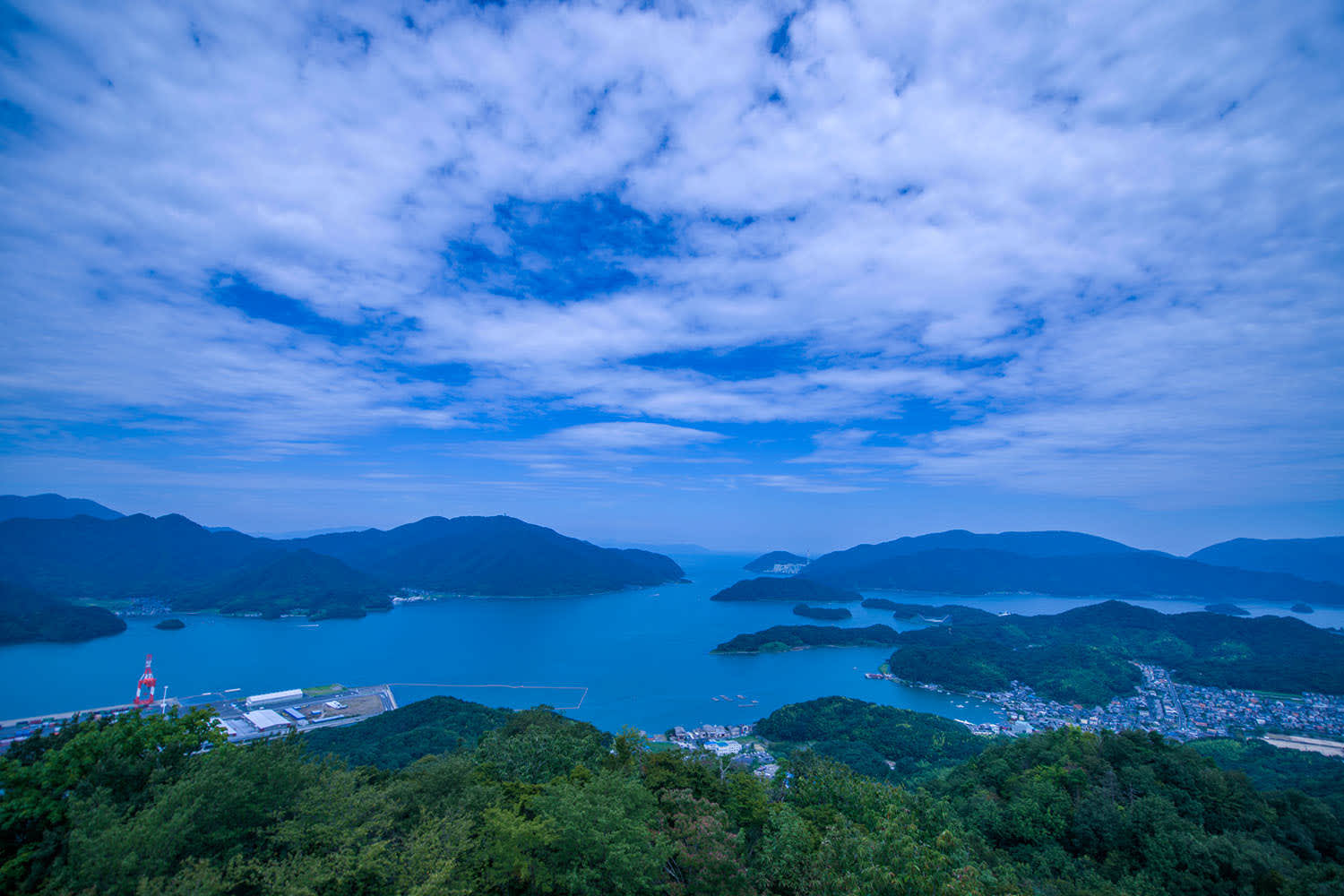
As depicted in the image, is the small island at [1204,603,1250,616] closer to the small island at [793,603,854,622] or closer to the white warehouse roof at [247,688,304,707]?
the small island at [793,603,854,622]

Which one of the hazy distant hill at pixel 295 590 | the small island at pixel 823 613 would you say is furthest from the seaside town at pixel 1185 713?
the hazy distant hill at pixel 295 590

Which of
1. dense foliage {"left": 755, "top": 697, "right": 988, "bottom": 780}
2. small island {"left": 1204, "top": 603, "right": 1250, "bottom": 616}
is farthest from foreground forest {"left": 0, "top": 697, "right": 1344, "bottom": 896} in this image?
small island {"left": 1204, "top": 603, "right": 1250, "bottom": 616}

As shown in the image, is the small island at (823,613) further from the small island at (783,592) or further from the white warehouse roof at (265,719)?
the white warehouse roof at (265,719)

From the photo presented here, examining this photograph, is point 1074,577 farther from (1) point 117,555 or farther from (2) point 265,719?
(1) point 117,555

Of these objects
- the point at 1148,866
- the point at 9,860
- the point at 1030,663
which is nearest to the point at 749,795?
the point at 1148,866

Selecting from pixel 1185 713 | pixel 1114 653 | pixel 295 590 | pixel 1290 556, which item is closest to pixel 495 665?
pixel 295 590
